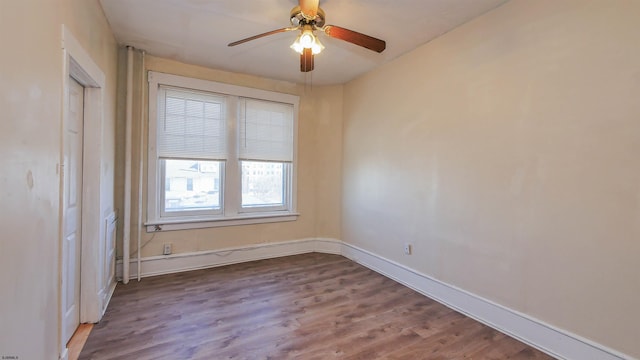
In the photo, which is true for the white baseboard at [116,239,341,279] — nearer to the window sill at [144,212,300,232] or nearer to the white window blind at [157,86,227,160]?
the window sill at [144,212,300,232]

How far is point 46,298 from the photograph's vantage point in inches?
57.1

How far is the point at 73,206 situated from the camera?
213 centimetres

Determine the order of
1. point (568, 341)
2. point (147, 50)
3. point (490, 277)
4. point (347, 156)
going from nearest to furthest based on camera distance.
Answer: point (568, 341) < point (490, 277) < point (147, 50) < point (347, 156)

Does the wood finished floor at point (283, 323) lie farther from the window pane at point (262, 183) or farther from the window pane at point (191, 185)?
the window pane at point (262, 183)

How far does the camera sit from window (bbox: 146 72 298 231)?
3.50m

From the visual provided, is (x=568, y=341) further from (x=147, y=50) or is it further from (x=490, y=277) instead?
(x=147, y=50)

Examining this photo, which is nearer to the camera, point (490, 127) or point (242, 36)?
point (490, 127)

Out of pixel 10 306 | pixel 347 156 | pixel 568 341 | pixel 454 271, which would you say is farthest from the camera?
pixel 347 156

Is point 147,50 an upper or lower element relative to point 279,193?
upper

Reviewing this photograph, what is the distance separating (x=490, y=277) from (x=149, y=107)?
4.05 meters

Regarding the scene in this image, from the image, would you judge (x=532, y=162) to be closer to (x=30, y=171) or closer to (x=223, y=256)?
(x=30, y=171)

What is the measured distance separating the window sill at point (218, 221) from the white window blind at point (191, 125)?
832 mm

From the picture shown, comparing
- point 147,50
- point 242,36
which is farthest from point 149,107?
point 242,36

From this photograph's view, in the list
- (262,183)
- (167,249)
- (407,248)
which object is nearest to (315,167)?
(262,183)
